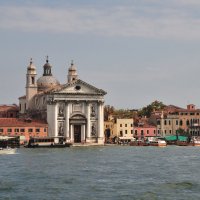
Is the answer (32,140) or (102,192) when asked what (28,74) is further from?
(102,192)

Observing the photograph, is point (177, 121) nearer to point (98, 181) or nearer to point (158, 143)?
point (158, 143)

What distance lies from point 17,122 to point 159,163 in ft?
163

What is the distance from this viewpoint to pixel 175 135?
409 feet

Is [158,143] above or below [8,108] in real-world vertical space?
below

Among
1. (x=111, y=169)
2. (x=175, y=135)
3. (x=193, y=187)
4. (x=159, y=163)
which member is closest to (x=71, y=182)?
(x=193, y=187)

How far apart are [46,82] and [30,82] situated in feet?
11.7

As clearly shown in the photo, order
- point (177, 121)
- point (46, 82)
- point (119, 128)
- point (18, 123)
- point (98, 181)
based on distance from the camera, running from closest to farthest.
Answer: point (98, 181)
point (18, 123)
point (46, 82)
point (119, 128)
point (177, 121)

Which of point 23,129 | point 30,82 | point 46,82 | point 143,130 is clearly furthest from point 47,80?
point 143,130

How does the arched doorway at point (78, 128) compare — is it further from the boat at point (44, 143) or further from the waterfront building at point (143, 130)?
the waterfront building at point (143, 130)

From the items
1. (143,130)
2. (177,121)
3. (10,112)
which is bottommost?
(143,130)

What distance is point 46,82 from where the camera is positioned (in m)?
117

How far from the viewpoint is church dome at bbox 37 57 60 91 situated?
116438 mm

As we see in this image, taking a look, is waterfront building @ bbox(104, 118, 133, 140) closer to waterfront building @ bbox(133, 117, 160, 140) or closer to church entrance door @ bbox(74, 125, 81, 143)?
waterfront building @ bbox(133, 117, 160, 140)

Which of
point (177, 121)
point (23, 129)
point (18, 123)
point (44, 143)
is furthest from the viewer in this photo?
point (177, 121)
